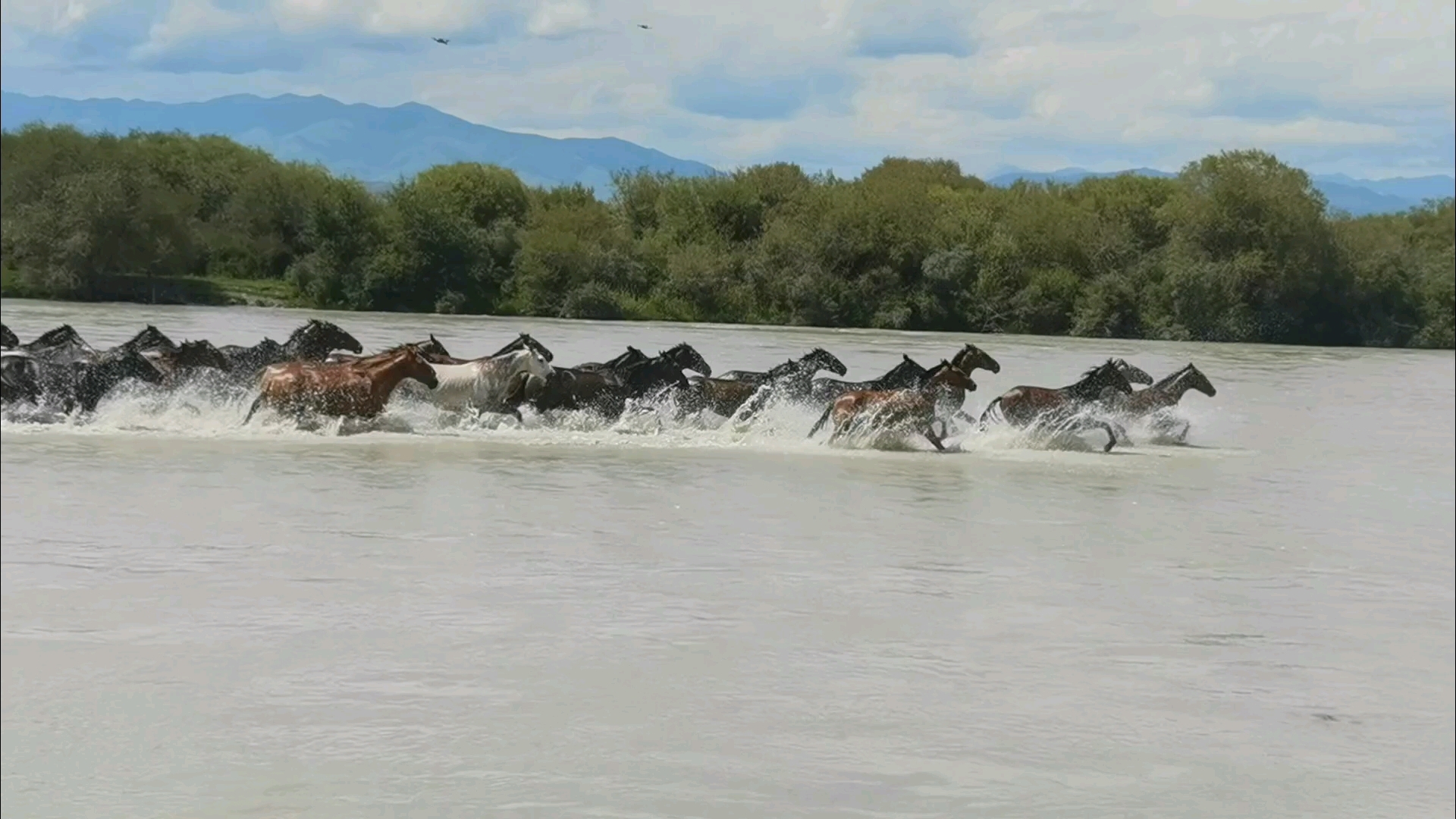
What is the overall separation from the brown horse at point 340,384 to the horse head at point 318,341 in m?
1.28

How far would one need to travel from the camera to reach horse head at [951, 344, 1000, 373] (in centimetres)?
1658

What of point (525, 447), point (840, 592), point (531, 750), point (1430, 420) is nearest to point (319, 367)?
point (525, 447)

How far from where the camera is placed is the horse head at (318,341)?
1675 centimetres

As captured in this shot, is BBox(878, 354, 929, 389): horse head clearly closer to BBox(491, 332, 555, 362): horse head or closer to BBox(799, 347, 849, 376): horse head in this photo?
BBox(799, 347, 849, 376): horse head

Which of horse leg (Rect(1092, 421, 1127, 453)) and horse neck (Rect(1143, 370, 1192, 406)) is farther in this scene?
horse neck (Rect(1143, 370, 1192, 406))

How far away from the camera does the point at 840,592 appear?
9180mm

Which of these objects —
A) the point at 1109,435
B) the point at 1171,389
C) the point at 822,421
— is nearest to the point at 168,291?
the point at 822,421

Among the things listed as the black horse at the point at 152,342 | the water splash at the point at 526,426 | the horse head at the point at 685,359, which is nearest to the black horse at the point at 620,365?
the horse head at the point at 685,359

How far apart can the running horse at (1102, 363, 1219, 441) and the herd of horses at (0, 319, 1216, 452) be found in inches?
0.7

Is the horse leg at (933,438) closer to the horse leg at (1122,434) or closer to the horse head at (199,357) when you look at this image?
the horse leg at (1122,434)

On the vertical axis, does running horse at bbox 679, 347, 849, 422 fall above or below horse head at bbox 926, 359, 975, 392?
below

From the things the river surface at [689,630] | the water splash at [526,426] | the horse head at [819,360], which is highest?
the horse head at [819,360]

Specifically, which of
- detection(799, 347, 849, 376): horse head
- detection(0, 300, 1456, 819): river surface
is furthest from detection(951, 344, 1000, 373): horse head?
detection(0, 300, 1456, 819): river surface

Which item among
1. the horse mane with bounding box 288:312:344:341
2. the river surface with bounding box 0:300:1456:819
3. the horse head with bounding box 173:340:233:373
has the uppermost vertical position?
the horse mane with bounding box 288:312:344:341
